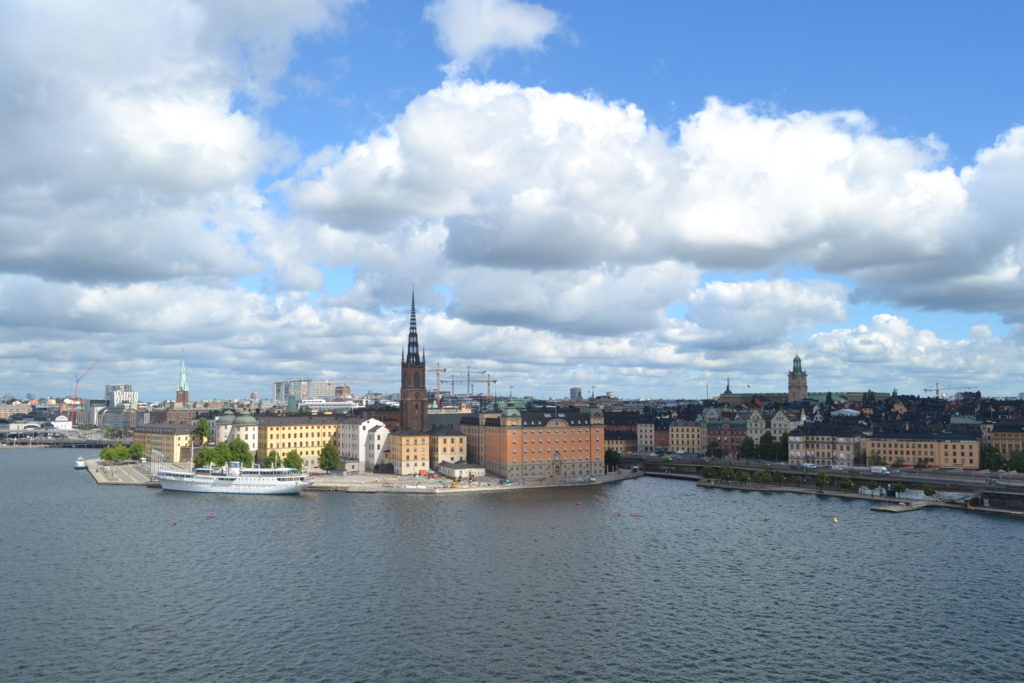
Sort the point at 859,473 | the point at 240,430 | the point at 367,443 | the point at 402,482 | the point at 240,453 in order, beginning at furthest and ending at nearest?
the point at 240,430 → the point at 367,443 → the point at 240,453 → the point at 859,473 → the point at 402,482

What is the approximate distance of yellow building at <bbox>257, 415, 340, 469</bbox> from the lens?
136 m

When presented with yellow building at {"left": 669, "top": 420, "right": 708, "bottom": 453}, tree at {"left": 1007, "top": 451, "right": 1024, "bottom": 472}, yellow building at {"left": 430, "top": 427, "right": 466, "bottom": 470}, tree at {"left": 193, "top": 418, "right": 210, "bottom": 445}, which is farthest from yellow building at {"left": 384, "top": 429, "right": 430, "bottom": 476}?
tree at {"left": 1007, "top": 451, "right": 1024, "bottom": 472}

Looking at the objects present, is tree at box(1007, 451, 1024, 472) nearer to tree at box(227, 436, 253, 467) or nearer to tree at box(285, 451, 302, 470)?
tree at box(285, 451, 302, 470)

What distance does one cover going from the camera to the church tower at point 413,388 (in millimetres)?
136500

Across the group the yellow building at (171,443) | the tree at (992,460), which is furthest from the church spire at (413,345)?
the tree at (992,460)

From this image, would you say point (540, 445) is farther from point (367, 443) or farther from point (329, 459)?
point (329, 459)

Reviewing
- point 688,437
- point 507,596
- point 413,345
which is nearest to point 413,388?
point 413,345

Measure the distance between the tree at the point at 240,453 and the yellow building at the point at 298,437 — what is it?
360 inches

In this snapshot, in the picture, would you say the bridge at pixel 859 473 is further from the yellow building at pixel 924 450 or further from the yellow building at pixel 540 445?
the yellow building at pixel 540 445

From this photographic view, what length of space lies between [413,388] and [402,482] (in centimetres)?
3037

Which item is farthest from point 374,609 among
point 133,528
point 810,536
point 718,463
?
point 718,463

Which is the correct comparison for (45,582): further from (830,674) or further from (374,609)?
(830,674)

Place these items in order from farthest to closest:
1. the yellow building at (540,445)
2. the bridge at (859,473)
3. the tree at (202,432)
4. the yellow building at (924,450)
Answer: the tree at (202,432) → the yellow building at (924,450) → the yellow building at (540,445) → the bridge at (859,473)

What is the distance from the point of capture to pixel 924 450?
123 meters
